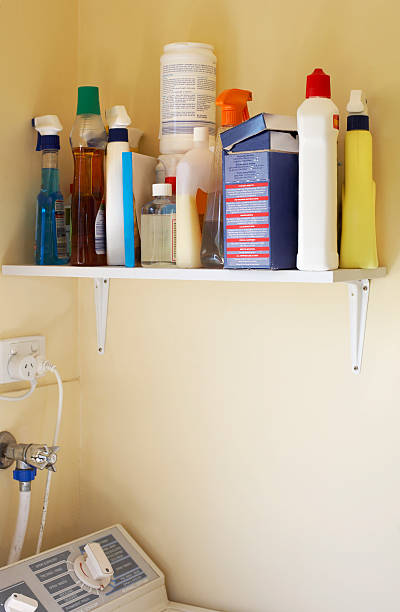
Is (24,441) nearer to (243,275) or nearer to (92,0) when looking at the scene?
(243,275)

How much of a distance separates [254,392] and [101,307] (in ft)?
1.31

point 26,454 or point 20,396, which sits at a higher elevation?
point 20,396

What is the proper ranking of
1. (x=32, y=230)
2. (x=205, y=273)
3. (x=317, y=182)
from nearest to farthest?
(x=317, y=182) < (x=205, y=273) < (x=32, y=230)

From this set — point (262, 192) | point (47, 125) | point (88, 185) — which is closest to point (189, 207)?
point (262, 192)

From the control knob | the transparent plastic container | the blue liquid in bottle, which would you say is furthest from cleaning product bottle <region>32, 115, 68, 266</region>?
the control knob

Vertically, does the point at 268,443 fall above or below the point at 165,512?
above

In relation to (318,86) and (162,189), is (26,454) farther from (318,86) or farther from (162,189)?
(318,86)

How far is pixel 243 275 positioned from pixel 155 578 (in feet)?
2.28

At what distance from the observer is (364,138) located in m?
1.06

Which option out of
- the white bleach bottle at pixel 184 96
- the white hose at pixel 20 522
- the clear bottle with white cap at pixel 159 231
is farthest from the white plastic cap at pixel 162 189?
the white hose at pixel 20 522

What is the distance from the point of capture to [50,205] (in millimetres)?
1297

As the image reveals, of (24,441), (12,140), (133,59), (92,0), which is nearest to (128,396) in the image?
(24,441)

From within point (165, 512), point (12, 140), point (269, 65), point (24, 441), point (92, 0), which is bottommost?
point (165, 512)

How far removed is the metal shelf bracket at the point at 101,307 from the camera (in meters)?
1.44
